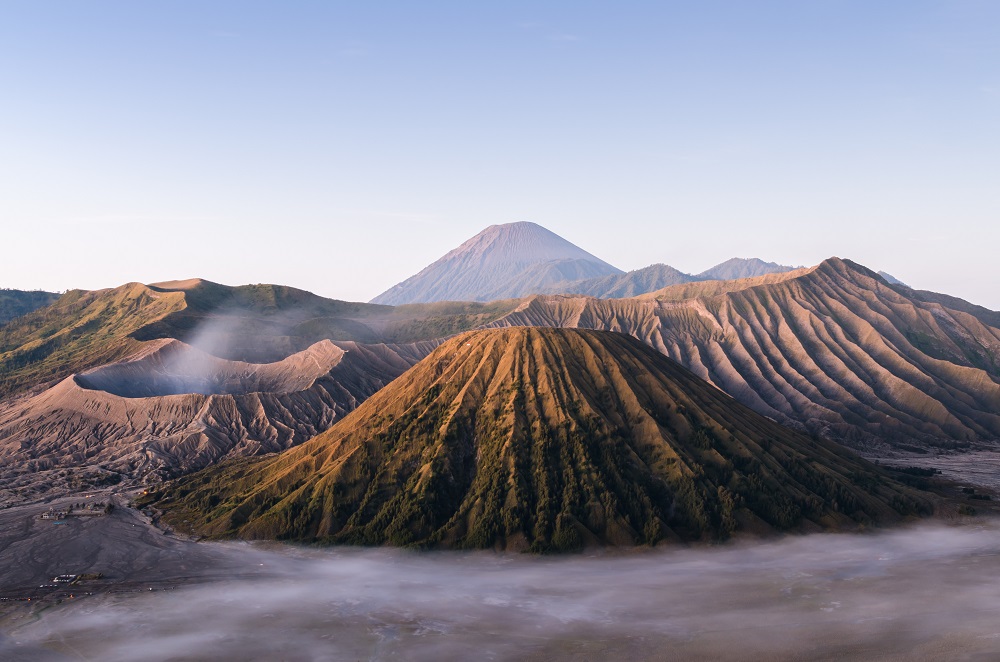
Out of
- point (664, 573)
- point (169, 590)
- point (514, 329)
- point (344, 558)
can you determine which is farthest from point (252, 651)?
point (514, 329)

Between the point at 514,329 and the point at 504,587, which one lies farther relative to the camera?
the point at 514,329

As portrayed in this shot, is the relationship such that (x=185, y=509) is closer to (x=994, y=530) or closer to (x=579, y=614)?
(x=579, y=614)

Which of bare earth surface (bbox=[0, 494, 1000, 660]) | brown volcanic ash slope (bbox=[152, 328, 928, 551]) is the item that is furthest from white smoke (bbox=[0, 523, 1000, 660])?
brown volcanic ash slope (bbox=[152, 328, 928, 551])

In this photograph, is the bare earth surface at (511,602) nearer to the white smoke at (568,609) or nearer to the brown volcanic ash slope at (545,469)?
the white smoke at (568,609)

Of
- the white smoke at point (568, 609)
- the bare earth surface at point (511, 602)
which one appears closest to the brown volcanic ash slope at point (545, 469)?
the bare earth surface at point (511, 602)

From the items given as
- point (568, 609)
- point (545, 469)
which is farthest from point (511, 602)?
point (545, 469)
